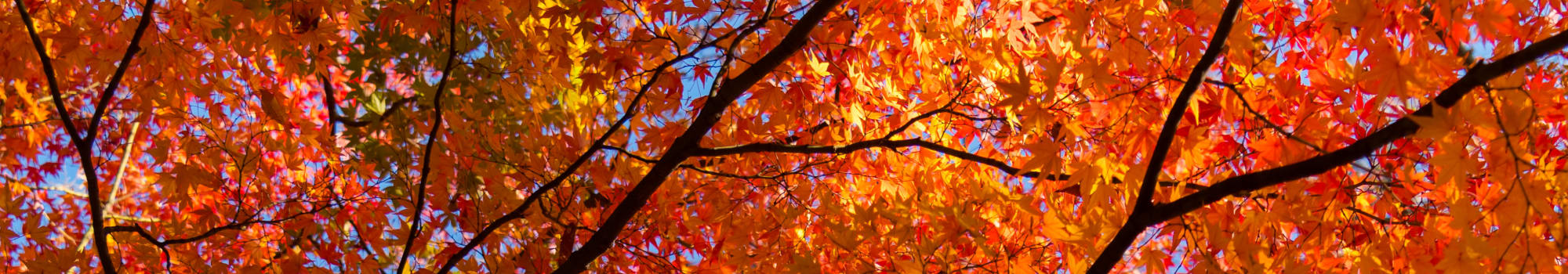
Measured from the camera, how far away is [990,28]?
2.88 m

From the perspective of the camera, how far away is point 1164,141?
1638mm

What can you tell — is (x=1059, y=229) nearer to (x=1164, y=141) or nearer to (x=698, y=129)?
(x=1164, y=141)

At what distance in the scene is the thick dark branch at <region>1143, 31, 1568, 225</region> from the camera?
57.7 inches

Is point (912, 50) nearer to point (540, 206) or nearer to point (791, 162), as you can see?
point (791, 162)

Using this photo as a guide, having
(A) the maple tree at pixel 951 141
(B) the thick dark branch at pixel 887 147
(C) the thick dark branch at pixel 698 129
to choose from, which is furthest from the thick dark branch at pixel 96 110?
(B) the thick dark branch at pixel 887 147

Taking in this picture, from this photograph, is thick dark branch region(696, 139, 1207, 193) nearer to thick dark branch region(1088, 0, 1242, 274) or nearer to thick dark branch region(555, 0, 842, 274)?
thick dark branch region(555, 0, 842, 274)

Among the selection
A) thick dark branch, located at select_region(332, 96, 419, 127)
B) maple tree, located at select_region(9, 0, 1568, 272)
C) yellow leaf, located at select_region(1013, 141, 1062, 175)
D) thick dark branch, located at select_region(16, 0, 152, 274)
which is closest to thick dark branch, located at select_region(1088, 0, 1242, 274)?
maple tree, located at select_region(9, 0, 1568, 272)

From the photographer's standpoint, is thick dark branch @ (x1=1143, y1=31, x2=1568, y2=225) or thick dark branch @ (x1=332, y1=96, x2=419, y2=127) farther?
thick dark branch @ (x1=332, y1=96, x2=419, y2=127)

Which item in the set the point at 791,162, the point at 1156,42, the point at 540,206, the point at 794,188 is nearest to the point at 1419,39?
the point at 1156,42

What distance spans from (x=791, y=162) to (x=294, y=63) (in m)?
1.69

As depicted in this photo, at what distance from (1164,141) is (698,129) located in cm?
134

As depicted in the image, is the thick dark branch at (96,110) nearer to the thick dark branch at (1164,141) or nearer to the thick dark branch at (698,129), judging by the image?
the thick dark branch at (698,129)

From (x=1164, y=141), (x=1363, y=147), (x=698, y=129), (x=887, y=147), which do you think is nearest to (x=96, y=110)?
(x=698, y=129)

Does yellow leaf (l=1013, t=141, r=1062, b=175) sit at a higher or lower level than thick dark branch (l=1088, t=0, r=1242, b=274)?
higher
